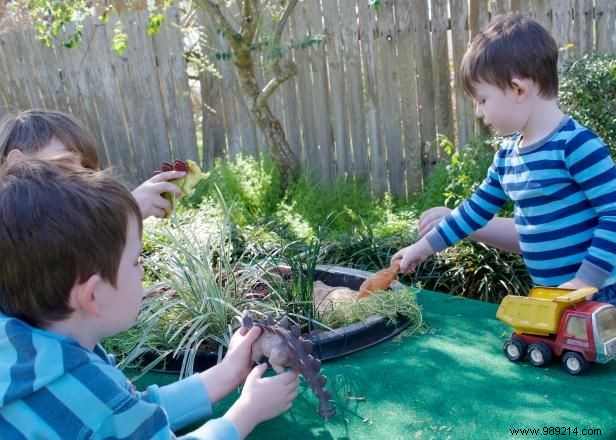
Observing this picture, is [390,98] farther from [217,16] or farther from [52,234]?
[52,234]

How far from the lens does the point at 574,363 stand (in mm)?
1996

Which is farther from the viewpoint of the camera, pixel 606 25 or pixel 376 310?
pixel 606 25

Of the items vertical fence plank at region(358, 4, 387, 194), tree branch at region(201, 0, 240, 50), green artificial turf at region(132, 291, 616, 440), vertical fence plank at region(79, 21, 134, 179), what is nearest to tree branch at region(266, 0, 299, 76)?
tree branch at region(201, 0, 240, 50)

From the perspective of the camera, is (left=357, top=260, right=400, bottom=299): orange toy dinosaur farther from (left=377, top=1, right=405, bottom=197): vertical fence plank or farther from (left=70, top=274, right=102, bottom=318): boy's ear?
(left=377, top=1, right=405, bottom=197): vertical fence plank

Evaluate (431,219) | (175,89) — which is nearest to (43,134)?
(431,219)

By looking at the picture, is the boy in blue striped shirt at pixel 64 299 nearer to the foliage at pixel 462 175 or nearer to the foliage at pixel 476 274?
the foliage at pixel 476 274

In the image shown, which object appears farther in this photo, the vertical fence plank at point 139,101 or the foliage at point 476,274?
the vertical fence plank at point 139,101

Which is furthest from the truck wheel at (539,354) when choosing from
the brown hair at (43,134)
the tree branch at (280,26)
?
the tree branch at (280,26)

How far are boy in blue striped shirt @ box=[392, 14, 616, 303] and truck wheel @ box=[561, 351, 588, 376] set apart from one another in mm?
270

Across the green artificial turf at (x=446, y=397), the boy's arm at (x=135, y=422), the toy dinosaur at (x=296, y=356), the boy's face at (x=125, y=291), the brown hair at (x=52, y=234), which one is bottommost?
the green artificial turf at (x=446, y=397)

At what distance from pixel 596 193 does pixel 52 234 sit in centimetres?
177

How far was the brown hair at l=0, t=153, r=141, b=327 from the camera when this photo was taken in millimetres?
1111

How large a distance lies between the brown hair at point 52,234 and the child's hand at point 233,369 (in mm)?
526

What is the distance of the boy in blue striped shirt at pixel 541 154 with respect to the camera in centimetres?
217
